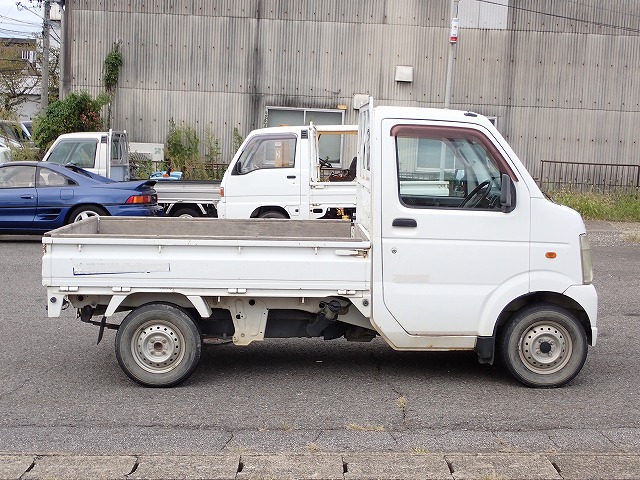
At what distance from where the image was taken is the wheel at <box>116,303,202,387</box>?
691 centimetres

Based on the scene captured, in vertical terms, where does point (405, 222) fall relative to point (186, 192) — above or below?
above

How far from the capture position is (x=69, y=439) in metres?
5.85

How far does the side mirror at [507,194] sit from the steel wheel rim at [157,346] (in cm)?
270

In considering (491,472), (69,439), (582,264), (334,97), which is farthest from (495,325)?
(334,97)

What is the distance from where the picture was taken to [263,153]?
49.9ft

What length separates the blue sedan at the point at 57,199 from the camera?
50.6 feet

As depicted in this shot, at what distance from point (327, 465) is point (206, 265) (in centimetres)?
216

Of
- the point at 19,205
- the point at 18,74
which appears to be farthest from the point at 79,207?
the point at 18,74

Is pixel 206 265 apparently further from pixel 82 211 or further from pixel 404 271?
pixel 82 211

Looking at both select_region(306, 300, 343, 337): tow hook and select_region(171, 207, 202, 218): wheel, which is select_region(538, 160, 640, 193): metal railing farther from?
select_region(306, 300, 343, 337): tow hook

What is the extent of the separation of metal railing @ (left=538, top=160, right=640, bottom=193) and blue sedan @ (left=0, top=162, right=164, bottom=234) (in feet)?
45.4

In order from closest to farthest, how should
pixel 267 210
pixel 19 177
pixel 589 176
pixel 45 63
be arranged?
pixel 267 210
pixel 19 177
pixel 589 176
pixel 45 63

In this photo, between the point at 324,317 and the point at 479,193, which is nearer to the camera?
the point at 479,193

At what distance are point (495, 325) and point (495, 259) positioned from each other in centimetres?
53
